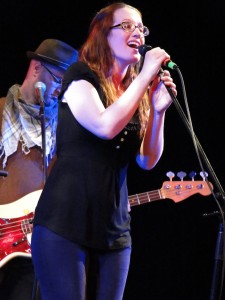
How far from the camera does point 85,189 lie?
1511 mm

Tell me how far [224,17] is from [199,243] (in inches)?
63.5

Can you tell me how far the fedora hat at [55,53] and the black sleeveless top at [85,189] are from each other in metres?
1.60

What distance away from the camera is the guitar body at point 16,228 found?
2828 mm

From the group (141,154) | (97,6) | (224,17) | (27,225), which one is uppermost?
(97,6)

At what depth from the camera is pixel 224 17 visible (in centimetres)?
357

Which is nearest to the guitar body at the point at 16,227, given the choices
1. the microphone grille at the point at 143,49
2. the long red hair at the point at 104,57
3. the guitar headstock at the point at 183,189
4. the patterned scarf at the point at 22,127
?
the patterned scarf at the point at 22,127

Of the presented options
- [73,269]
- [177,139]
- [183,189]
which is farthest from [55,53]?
[73,269]

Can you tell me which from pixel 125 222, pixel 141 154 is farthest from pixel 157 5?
pixel 125 222

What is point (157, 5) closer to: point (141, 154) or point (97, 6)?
point (97, 6)

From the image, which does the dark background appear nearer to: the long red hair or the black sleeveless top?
the long red hair

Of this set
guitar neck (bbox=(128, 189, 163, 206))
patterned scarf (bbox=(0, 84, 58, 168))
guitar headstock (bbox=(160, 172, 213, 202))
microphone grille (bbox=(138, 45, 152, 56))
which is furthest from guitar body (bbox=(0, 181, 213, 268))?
microphone grille (bbox=(138, 45, 152, 56))

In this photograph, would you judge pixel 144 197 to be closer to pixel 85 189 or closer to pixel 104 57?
pixel 104 57

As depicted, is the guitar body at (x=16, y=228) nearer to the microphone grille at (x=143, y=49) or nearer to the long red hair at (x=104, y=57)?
the long red hair at (x=104, y=57)

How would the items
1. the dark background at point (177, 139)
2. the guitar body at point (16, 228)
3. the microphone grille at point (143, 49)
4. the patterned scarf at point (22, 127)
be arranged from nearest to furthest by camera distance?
the microphone grille at point (143, 49) < the guitar body at point (16, 228) < the patterned scarf at point (22, 127) < the dark background at point (177, 139)
